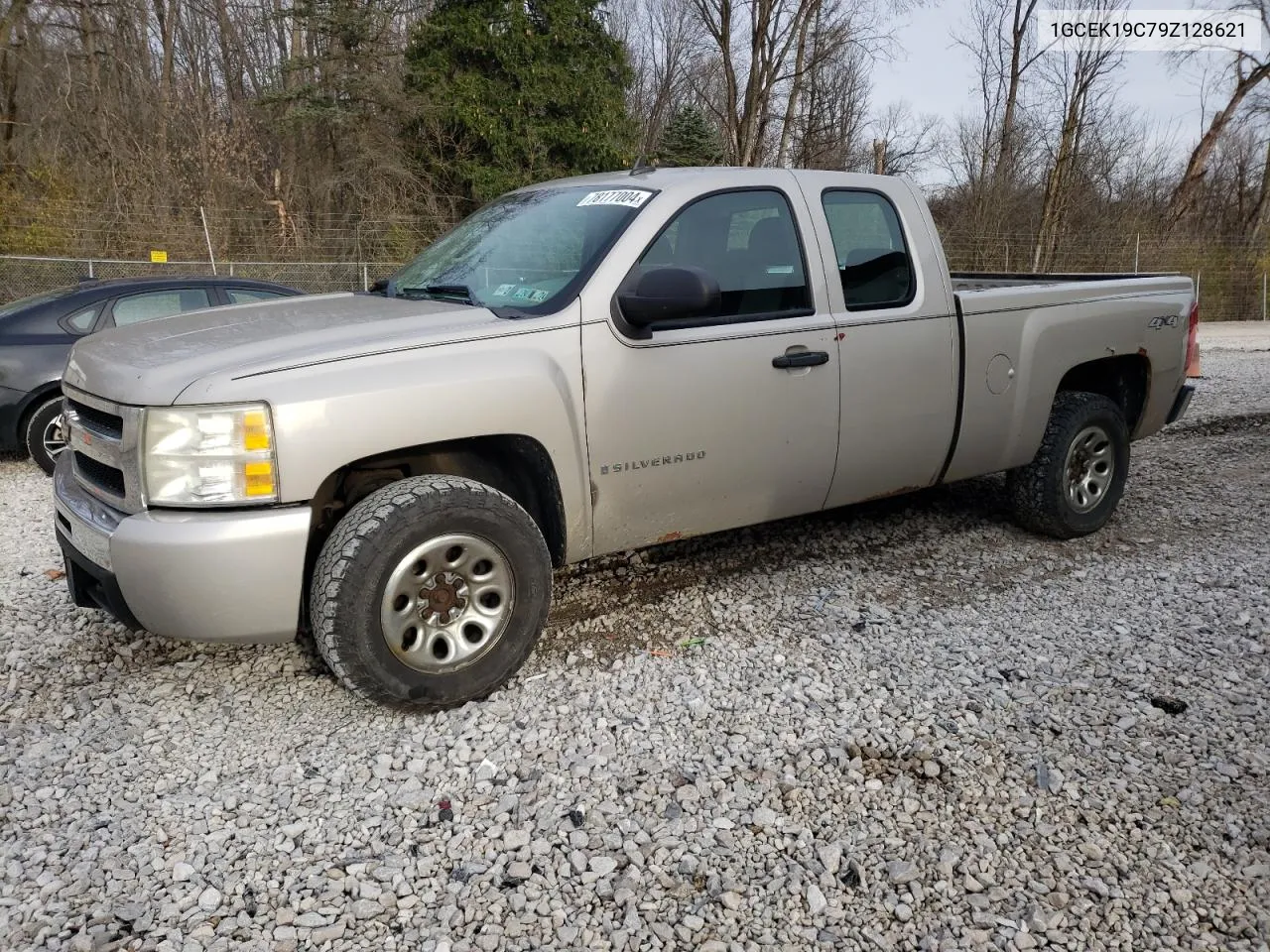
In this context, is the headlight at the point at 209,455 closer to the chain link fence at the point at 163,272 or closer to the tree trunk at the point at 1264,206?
the chain link fence at the point at 163,272

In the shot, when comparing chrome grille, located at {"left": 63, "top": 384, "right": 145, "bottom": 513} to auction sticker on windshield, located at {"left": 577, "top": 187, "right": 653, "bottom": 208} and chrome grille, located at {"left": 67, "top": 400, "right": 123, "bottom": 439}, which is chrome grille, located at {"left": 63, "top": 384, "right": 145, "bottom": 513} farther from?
auction sticker on windshield, located at {"left": 577, "top": 187, "right": 653, "bottom": 208}

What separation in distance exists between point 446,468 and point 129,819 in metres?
1.53

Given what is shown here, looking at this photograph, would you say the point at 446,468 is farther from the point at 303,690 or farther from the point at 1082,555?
the point at 1082,555

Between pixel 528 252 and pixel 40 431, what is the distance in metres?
5.49

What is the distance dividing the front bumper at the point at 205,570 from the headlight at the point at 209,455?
0.21 feet

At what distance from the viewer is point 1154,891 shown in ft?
7.94

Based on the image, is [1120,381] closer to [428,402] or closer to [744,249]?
[744,249]

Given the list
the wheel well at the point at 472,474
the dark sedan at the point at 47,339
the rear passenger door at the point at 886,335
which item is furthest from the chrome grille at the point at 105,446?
the dark sedan at the point at 47,339

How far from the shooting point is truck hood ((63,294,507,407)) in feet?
9.73

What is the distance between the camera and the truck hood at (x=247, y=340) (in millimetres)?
2965

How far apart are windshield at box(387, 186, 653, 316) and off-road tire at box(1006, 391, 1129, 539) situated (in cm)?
271

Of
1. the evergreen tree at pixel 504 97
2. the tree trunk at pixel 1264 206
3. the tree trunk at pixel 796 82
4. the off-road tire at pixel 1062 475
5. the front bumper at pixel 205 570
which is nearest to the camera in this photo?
the front bumper at pixel 205 570

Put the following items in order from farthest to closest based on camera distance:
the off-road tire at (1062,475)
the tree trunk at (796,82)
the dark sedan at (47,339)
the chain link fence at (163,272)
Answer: the tree trunk at (796,82) → the chain link fence at (163,272) → the dark sedan at (47,339) → the off-road tire at (1062,475)

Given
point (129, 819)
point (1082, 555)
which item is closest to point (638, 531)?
point (129, 819)
